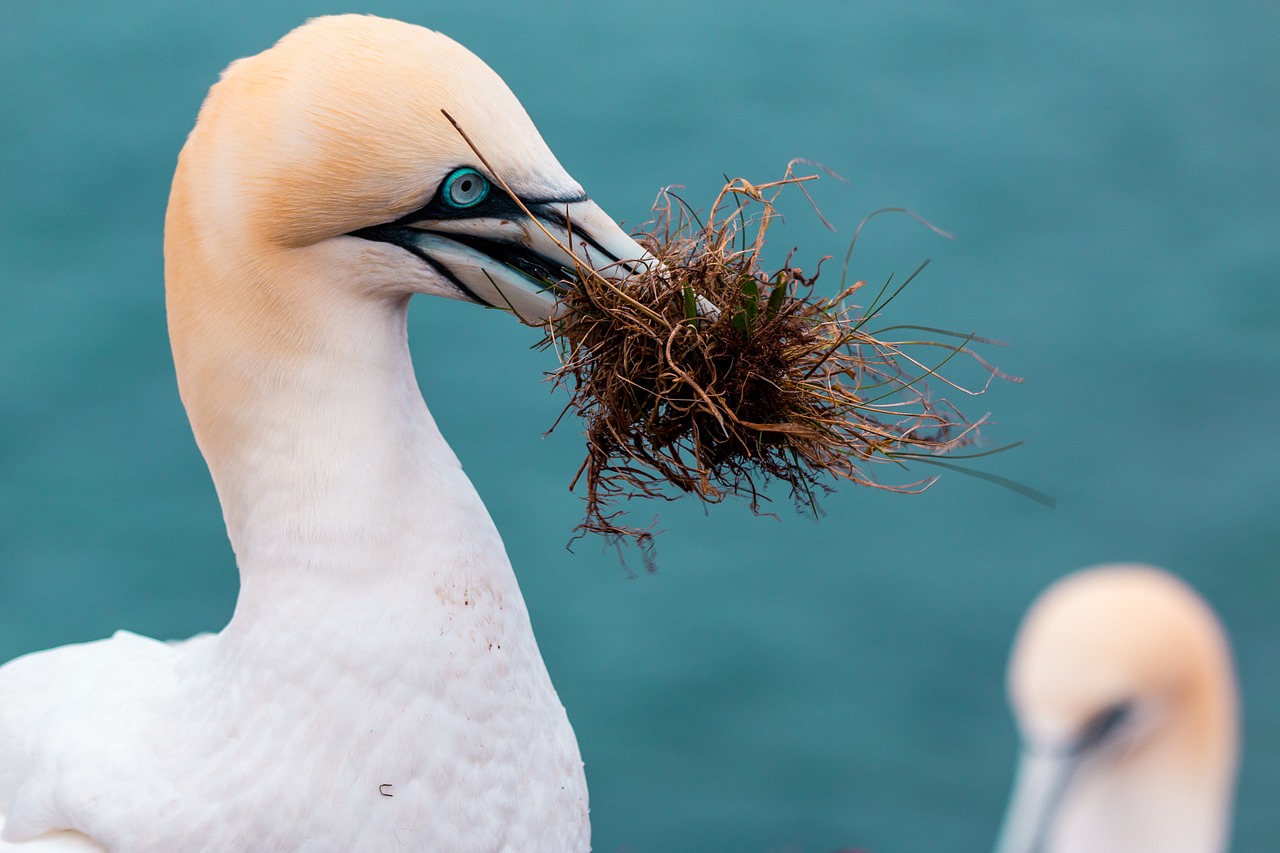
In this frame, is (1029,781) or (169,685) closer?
(169,685)

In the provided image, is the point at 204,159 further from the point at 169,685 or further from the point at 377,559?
the point at 169,685

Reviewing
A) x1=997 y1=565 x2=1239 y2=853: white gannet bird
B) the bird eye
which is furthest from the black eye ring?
x1=997 y1=565 x2=1239 y2=853: white gannet bird

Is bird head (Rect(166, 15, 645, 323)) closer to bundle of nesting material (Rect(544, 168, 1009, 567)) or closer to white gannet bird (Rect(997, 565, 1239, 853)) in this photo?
bundle of nesting material (Rect(544, 168, 1009, 567))

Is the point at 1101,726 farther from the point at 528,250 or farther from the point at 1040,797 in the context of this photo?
the point at 528,250

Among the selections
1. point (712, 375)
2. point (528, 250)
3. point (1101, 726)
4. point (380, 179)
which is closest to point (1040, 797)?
point (1101, 726)

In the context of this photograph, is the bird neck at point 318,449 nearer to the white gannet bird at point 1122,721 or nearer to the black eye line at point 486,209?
the black eye line at point 486,209

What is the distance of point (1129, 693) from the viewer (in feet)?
4.47

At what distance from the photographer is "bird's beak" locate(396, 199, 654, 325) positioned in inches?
41.2

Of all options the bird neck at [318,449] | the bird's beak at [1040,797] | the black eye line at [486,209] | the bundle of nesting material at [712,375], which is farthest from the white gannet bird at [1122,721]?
the black eye line at [486,209]

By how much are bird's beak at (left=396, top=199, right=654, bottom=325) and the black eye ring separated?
1cm

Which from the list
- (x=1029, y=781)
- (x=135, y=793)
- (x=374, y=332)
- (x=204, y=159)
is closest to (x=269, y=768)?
(x=135, y=793)

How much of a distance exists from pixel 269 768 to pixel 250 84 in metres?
0.56

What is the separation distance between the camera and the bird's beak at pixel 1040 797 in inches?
51.9

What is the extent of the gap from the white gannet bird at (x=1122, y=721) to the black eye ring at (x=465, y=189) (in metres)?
0.74
